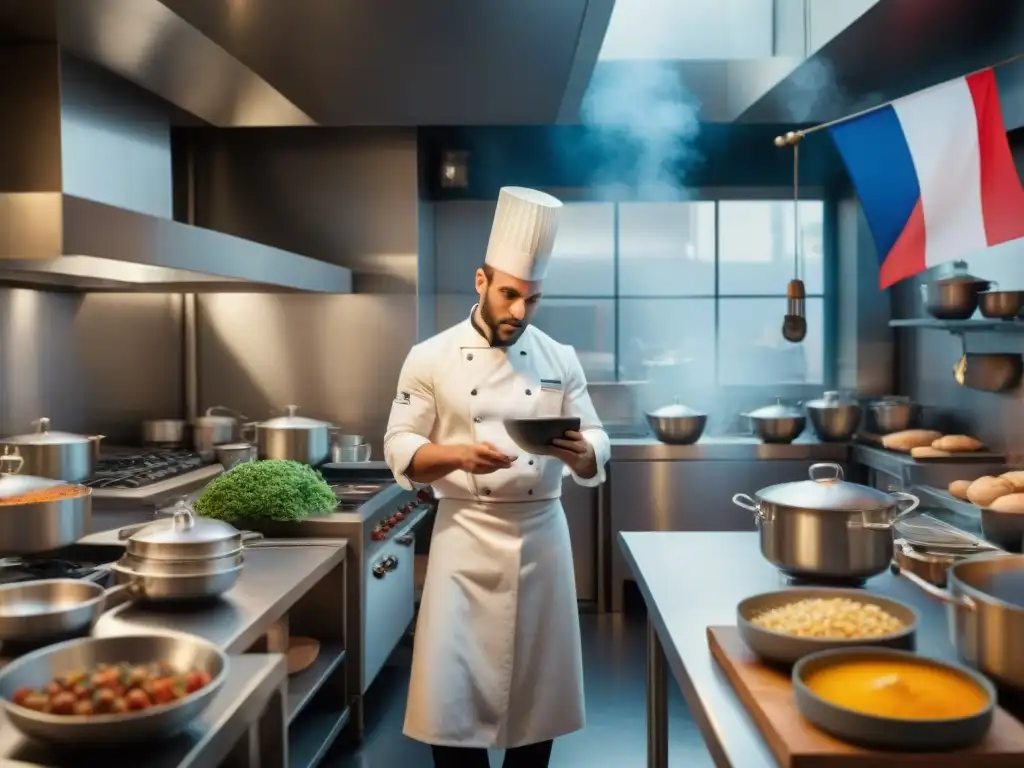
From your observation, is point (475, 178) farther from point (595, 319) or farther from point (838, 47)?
point (838, 47)

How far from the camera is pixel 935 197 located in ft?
7.77

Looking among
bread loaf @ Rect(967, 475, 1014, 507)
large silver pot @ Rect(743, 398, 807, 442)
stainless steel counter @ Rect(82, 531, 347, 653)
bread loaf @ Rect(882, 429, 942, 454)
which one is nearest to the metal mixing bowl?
stainless steel counter @ Rect(82, 531, 347, 653)

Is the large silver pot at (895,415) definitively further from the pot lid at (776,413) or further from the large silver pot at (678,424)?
the large silver pot at (678,424)

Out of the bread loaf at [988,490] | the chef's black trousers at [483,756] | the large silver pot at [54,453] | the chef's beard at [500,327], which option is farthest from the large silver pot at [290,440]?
the bread loaf at [988,490]

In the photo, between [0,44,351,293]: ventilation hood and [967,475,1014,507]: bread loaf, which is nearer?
[0,44,351,293]: ventilation hood

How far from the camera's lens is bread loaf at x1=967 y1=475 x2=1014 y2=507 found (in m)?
3.14

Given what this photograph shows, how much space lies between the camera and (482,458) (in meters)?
2.17

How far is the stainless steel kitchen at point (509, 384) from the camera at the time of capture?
1454 millimetres

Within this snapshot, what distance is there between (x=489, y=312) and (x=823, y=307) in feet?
10.8

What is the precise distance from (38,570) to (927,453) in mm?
3221

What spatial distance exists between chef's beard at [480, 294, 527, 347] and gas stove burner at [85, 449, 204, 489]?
1.33 m

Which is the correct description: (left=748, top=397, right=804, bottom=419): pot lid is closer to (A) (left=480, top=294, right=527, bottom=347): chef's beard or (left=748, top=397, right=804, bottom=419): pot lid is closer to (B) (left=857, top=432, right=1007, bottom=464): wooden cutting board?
(B) (left=857, top=432, right=1007, bottom=464): wooden cutting board

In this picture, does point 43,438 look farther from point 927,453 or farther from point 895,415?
point 895,415

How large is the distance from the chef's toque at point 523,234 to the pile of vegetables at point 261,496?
2.95 feet
